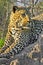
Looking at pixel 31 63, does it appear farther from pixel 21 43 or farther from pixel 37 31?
pixel 37 31

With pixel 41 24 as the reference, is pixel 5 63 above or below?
below

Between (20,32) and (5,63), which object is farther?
(20,32)

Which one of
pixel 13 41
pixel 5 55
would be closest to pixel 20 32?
pixel 13 41

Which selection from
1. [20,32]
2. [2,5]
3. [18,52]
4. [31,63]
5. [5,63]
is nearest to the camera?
[31,63]

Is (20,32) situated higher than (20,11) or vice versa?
(20,11)

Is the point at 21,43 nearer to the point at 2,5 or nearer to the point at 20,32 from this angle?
the point at 20,32

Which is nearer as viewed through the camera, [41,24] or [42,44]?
[42,44]

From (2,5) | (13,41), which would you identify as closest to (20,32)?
(13,41)

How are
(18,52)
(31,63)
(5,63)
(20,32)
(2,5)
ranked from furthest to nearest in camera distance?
A: (2,5)
(20,32)
(18,52)
(5,63)
(31,63)
